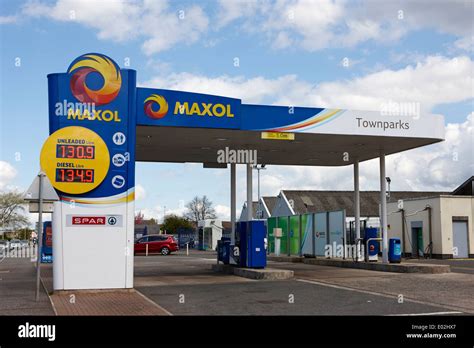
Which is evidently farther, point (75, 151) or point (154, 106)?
point (154, 106)

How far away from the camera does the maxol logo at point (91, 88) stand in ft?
46.3

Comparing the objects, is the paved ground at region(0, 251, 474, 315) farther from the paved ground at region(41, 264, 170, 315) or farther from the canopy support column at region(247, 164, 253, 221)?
the canopy support column at region(247, 164, 253, 221)

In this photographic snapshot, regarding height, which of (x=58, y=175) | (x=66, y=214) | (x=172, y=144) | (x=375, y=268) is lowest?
(x=375, y=268)

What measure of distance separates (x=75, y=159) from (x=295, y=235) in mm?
20141

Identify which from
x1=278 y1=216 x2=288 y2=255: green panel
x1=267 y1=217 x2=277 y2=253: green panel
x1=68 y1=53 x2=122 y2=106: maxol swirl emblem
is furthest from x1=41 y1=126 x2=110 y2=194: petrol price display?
x1=267 y1=217 x2=277 y2=253: green panel

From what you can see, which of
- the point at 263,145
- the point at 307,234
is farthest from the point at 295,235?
the point at 263,145

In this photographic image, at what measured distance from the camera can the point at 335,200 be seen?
55125mm

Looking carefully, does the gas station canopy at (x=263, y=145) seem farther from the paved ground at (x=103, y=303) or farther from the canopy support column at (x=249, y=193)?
the paved ground at (x=103, y=303)

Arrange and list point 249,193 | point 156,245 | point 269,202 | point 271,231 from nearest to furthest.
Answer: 1. point 249,193
2. point 271,231
3. point 156,245
4. point 269,202

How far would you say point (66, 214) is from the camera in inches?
545

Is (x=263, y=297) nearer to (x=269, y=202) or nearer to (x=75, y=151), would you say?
(x=75, y=151)
